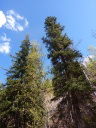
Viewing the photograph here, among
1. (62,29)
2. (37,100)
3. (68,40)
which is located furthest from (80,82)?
(62,29)

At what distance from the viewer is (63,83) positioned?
8844 millimetres

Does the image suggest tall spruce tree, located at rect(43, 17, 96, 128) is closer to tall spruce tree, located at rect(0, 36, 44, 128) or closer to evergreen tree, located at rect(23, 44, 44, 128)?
evergreen tree, located at rect(23, 44, 44, 128)

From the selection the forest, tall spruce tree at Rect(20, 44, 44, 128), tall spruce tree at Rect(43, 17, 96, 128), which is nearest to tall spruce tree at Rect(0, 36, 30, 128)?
the forest

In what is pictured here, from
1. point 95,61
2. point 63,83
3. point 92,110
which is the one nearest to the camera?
point 92,110

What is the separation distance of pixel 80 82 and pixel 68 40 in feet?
16.3

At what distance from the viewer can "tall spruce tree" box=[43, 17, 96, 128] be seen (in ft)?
24.8

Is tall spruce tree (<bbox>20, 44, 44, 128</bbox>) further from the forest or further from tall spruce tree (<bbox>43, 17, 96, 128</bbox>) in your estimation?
tall spruce tree (<bbox>43, 17, 96, 128</bbox>)

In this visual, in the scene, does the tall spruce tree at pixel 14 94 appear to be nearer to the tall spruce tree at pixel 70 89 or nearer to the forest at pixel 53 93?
the forest at pixel 53 93

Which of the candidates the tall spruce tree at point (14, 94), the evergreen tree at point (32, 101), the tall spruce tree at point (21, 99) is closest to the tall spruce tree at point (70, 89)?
the evergreen tree at point (32, 101)

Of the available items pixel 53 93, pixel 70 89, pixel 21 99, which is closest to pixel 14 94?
pixel 21 99

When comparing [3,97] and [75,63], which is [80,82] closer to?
[75,63]

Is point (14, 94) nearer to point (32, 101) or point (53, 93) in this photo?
→ point (32, 101)

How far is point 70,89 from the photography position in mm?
7562

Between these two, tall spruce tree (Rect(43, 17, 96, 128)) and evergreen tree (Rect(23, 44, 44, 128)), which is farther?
evergreen tree (Rect(23, 44, 44, 128))
